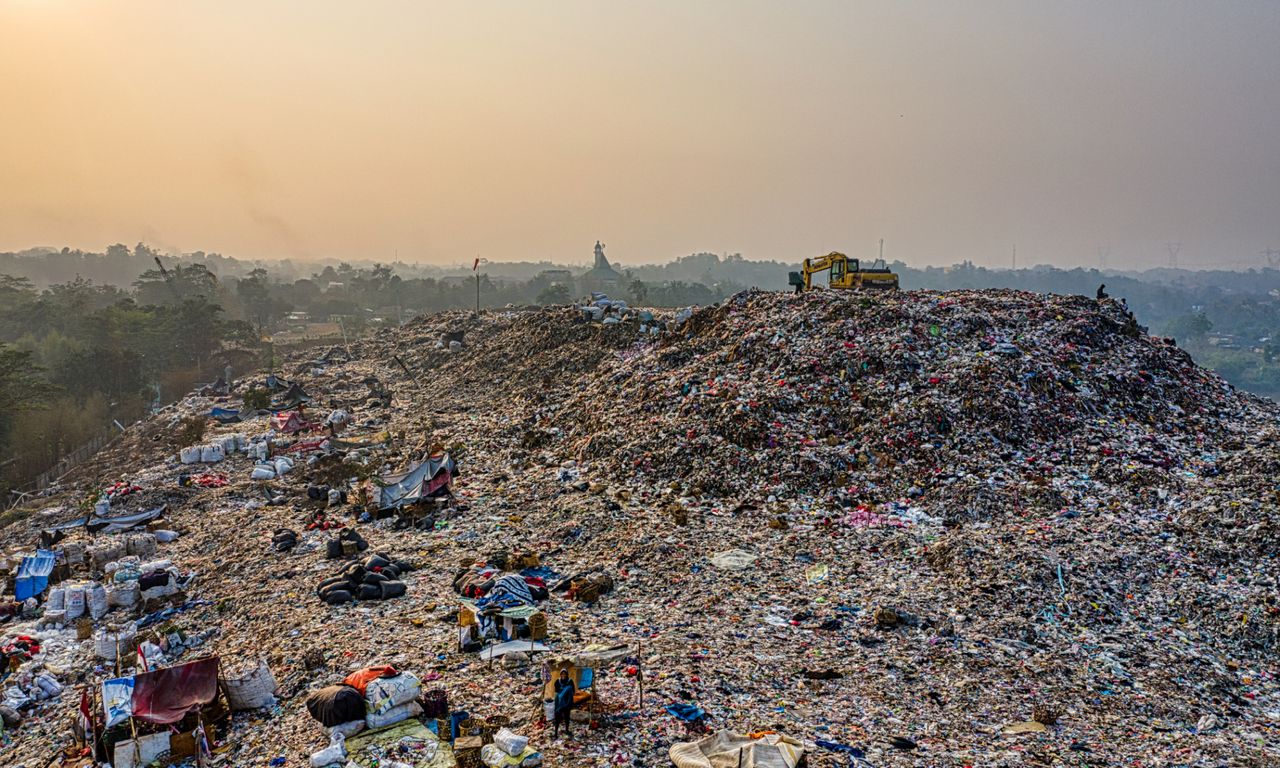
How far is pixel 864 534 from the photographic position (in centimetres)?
929

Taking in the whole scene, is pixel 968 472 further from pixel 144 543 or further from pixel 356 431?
pixel 356 431

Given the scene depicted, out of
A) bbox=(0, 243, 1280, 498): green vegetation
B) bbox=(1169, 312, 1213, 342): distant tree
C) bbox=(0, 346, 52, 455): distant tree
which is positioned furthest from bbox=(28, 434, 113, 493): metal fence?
bbox=(1169, 312, 1213, 342): distant tree

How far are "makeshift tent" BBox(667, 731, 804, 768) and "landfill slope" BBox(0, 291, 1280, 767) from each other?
0.89ft

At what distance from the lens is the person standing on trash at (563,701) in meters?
5.34

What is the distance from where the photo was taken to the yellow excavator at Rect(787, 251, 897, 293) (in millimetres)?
17500

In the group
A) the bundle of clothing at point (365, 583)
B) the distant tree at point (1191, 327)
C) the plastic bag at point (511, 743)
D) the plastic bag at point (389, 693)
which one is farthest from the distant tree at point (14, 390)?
the distant tree at point (1191, 327)

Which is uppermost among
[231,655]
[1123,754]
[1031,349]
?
[1031,349]

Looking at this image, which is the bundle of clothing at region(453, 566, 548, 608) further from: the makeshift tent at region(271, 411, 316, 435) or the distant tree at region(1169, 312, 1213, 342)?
the distant tree at region(1169, 312, 1213, 342)

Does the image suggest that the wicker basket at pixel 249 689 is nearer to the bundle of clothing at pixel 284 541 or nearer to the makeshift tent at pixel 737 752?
the makeshift tent at pixel 737 752

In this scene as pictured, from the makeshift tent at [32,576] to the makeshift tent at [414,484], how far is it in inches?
164

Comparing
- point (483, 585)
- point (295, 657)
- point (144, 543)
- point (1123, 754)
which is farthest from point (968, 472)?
point (144, 543)

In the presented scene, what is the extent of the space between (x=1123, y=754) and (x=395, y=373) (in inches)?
943

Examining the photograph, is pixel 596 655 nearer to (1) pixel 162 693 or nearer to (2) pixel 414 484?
(1) pixel 162 693

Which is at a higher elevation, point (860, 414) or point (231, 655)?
point (860, 414)
